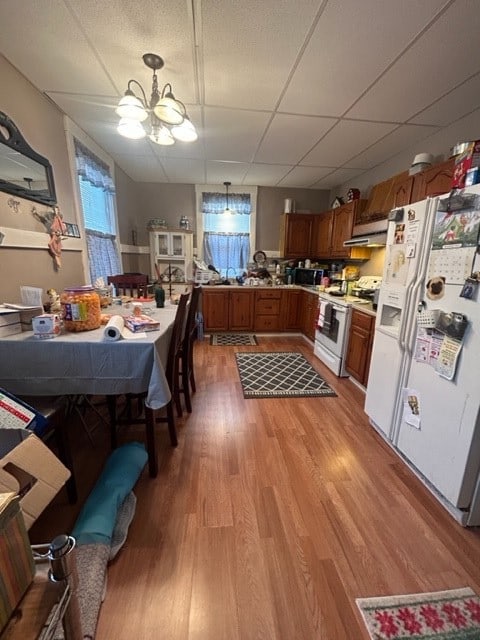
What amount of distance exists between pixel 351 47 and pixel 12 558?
2588mm

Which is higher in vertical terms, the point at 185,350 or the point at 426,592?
the point at 185,350

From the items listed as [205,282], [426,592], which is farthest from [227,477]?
[205,282]

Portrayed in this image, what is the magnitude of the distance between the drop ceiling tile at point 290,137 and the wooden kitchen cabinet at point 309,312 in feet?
6.04

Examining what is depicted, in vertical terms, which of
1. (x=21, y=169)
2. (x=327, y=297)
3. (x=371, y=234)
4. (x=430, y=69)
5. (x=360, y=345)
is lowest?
(x=360, y=345)

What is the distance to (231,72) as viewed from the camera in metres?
1.79

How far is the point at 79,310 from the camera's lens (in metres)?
1.44

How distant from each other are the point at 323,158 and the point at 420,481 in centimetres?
340

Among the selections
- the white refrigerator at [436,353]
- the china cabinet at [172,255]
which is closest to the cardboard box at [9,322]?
the white refrigerator at [436,353]

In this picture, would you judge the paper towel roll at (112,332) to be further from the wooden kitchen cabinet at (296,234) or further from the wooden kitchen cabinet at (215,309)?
the wooden kitchen cabinet at (296,234)

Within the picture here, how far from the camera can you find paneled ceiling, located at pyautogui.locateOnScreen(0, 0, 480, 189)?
4.47 feet

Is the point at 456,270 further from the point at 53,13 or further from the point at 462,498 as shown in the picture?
the point at 53,13

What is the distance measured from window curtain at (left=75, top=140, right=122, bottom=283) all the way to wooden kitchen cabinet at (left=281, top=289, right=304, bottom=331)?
8.57ft

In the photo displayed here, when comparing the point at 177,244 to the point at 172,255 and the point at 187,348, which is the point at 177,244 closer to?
the point at 172,255

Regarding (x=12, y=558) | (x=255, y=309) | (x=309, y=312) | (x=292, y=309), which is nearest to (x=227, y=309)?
(x=255, y=309)
